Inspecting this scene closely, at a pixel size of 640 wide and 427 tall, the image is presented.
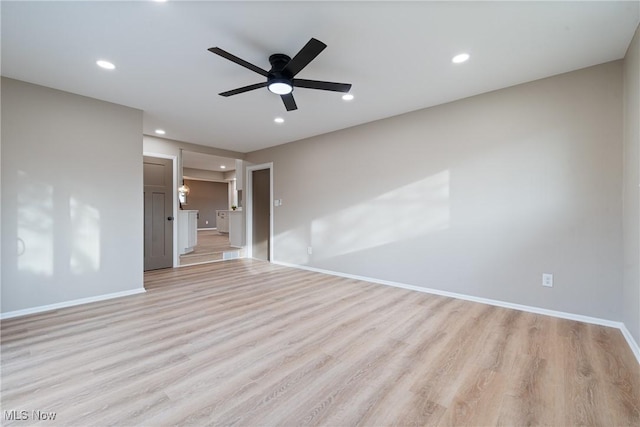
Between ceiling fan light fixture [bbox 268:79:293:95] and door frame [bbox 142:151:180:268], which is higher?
ceiling fan light fixture [bbox 268:79:293:95]

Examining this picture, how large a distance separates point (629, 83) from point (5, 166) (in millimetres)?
6086

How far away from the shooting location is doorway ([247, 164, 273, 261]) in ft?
20.1

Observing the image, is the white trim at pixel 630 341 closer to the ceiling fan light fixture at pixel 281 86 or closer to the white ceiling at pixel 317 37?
the white ceiling at pixel 317 37

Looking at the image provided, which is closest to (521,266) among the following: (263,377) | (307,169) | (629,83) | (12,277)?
(629,83)

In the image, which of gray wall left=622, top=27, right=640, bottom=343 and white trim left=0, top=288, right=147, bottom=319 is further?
white trim left=0, top=288, right=147, bottom=319

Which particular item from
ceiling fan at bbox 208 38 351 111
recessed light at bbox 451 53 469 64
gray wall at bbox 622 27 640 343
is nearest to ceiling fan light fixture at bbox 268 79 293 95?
ceiling fan at bbox 208 38 351 111

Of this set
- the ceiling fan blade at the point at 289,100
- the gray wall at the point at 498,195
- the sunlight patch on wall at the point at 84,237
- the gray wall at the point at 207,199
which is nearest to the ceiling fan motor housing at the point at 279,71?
the ceiling fan blade at the point at 289,100

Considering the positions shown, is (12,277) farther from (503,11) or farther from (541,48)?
(541,48)

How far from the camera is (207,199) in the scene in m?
12.7

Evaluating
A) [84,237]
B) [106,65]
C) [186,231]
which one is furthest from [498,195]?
[186,231]

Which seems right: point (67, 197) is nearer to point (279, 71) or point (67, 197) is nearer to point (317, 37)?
point (279, 71)

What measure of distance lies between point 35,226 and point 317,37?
3.64m
